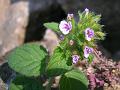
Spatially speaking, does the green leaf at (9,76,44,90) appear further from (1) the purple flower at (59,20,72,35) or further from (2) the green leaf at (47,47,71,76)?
(1) the purple flower at (59,20,72,35)

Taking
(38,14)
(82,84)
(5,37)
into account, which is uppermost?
(38,14)

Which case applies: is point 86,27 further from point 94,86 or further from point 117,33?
point 117,33

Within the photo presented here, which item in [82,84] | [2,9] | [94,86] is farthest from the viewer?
[2,9]

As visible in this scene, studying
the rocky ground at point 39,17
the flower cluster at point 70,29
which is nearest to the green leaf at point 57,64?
the flower cluster at point 70,29

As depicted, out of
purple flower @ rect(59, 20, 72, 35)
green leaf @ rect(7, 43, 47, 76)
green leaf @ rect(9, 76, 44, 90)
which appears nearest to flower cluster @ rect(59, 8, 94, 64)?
purple flower @ rect(59, 20, 72, 35)

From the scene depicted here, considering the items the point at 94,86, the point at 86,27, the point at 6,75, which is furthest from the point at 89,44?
the point at 6,75

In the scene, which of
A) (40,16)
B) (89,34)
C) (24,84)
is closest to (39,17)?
(40,16)
